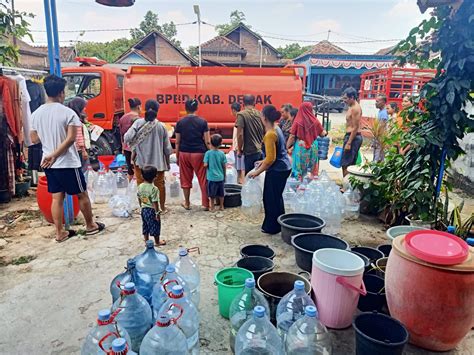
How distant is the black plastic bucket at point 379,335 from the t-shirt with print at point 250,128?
3331 mm

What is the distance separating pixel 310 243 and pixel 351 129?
9.08 feet

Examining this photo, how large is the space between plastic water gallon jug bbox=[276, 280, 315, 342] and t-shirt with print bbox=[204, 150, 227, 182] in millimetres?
2642

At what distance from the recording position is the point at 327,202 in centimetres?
431

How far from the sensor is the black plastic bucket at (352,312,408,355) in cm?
192

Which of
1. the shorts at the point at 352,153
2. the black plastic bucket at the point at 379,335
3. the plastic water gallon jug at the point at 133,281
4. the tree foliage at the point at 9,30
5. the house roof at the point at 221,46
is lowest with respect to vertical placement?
the black plastic bucket at the point at 379,335

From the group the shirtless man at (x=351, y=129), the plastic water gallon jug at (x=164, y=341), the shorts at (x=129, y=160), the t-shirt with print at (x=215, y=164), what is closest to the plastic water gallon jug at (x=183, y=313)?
the plastic water gallon jug at (x=164, y=341)

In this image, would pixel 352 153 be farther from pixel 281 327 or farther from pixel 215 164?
pixel 281 327

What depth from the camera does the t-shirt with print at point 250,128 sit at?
5066 mm

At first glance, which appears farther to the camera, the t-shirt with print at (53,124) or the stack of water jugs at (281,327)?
the t-shirt with print at (53,124)

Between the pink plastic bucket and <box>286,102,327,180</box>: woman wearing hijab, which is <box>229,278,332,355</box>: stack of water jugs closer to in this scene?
the pink plastic bucket

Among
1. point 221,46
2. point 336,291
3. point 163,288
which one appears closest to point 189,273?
point 163,288

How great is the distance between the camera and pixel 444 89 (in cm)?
332

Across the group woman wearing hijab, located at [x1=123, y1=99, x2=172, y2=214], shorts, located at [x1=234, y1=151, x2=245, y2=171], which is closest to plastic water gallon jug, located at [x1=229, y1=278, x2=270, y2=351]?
woman wearing hijab, located at [x1=123, y1=99, x2=172, y2=214]

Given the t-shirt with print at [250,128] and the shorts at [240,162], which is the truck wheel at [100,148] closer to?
the shorts at [240,162]
